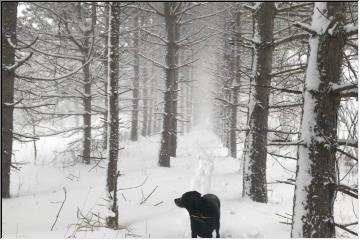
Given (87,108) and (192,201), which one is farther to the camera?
(87,108)

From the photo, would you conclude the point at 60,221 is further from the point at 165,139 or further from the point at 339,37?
the point at 165,139

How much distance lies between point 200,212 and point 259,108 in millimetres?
3416

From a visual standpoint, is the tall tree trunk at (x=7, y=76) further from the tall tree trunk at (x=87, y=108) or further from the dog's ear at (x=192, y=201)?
the tall tree trunk at (x=87, y=108)

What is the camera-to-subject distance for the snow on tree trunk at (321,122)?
415cm

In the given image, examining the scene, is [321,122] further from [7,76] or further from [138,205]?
[7,76]

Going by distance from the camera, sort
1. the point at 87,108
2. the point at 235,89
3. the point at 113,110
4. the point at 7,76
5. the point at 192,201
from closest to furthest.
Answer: the point at 192,201
the point at 113,110
the point at 7,76
the point at 87,108
the point at 235,89

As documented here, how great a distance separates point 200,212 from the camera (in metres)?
5.92

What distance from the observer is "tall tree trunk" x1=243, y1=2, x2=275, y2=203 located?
27.4ft

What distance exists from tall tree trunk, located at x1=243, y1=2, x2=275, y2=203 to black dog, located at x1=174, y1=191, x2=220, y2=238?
2.82 meters

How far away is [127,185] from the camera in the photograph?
10.4 metres

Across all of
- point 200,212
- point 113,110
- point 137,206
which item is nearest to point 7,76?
point 113,110

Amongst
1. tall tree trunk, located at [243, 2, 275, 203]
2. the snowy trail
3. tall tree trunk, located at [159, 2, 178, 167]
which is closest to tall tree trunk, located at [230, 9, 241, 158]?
tall tree trunk, located at [159, 2, 178, 167]

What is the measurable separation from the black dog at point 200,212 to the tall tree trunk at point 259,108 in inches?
111

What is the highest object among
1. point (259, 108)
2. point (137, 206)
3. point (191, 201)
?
point (259, 108)
